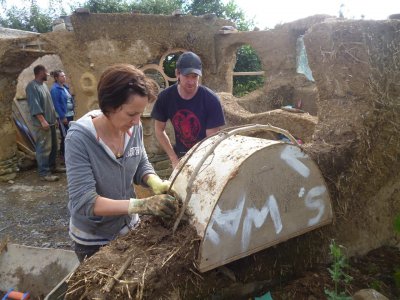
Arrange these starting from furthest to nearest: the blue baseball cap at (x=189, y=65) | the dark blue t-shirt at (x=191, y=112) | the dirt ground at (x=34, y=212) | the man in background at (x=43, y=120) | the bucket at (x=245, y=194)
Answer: the man in background at (x=43, y=120), the dirt ground at (x=34, y=212), the dark blue t-shirt at (x=191, y=112), the blue baseball cap at (x=189, y=65), the bucket at (x=245, y=194)

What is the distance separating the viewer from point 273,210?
2047 millimetres

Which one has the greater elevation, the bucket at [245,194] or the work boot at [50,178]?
the bucket at [245,194]

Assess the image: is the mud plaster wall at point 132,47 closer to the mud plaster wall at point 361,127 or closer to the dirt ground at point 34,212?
the dirt ground at point 34,212

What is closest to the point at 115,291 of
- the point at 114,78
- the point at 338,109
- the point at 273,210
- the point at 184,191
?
the point at 184,191

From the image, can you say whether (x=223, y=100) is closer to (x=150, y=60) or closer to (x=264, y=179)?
(x=150, y=60)

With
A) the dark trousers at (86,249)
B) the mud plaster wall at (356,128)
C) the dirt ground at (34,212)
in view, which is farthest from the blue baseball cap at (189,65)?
the dirt ground at (34,212)

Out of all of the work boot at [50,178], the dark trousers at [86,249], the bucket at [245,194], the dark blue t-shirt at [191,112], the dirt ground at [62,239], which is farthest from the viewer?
the work boot at [50,178]

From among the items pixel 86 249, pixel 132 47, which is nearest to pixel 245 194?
pixel 86 249

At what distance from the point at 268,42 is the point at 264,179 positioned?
8338 millimetres

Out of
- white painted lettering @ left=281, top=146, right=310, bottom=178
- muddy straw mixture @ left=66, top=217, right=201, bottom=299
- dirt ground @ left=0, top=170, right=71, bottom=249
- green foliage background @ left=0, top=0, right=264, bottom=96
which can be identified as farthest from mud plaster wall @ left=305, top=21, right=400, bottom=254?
green foliage background @ left=0, top=0, right=264, bottom=96

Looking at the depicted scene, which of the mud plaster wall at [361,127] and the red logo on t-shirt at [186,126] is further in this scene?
the red logo on t-shirt at [186,126]

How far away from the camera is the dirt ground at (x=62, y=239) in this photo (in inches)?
99.5

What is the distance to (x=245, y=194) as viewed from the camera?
6.39ft

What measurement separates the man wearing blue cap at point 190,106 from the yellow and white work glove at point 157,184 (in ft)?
3.78
